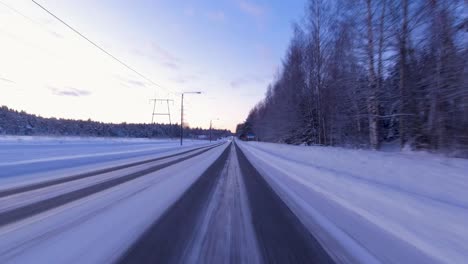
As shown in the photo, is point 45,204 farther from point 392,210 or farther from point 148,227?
point 392,210

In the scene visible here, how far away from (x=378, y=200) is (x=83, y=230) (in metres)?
5.51

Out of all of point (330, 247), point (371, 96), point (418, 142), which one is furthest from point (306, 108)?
point (330, 247)

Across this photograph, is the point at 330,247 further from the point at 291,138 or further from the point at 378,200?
the point at 291,138

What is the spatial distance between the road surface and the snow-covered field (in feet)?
1.45

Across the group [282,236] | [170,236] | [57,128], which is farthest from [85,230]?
[57,128]

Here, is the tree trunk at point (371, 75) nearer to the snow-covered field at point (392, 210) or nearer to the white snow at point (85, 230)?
the snow-covered field at point (392, 210)

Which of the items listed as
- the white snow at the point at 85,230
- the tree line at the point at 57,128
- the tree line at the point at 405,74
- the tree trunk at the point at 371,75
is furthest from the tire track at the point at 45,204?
the tree line at the point at 57,128

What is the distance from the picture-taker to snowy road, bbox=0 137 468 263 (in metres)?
3.24

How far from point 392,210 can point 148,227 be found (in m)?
4.39

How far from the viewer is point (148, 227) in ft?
13.6

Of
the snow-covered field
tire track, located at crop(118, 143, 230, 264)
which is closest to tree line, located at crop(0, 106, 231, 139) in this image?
tire track, located at crop(118, 143, 230, 264)

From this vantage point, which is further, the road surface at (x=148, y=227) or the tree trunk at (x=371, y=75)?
the tree trunk at (x=371, y=75)

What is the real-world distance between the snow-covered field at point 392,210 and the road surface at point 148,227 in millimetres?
441

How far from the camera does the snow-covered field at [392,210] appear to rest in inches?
136
